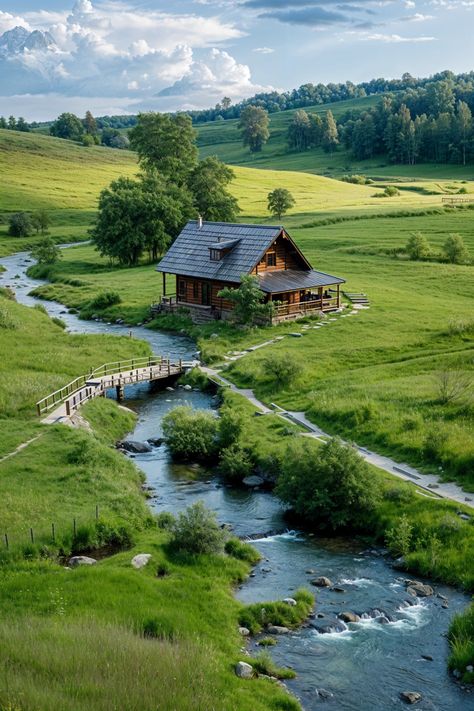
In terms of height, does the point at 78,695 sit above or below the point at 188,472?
above

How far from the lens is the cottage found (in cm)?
5928

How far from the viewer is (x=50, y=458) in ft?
102

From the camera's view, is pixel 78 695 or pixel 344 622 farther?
pixel 344 622

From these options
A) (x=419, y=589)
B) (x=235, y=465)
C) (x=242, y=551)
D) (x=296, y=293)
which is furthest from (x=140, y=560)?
(x=296, y=293)

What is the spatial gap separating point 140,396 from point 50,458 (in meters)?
14.6

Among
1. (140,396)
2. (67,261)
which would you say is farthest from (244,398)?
(67,261)

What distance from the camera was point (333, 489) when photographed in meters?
28.5

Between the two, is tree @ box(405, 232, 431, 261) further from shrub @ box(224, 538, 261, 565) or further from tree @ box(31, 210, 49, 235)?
tree @ box(31, 210, 49, 235)

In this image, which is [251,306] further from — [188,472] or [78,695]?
[78,695]

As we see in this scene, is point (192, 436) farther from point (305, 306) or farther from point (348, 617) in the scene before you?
point (305, 306)

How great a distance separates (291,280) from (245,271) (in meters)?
3.69

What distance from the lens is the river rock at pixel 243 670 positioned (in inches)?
753

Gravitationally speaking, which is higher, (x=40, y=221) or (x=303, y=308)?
(x=40, y=221)

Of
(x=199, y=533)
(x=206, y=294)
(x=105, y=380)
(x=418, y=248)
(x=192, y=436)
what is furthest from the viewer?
(x=418, y=248)
